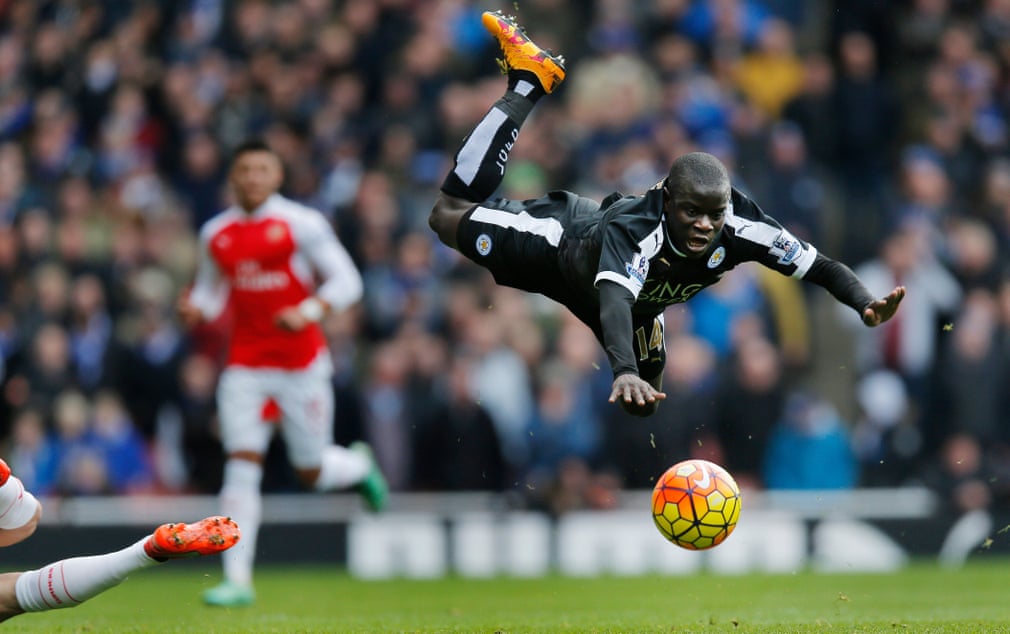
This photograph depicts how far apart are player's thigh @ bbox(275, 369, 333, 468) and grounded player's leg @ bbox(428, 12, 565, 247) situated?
243 cm

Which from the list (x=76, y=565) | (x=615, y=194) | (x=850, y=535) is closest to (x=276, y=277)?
(x=615, y=194)

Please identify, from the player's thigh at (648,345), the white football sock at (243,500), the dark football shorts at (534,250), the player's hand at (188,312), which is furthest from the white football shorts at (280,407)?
the player's thigh at (648,345)

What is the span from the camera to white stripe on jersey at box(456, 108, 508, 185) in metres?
9.55

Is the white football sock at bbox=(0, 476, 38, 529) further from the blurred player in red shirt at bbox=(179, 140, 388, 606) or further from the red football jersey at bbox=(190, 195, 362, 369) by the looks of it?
the red football jersey at bbox=(190, 195, 362, 369)

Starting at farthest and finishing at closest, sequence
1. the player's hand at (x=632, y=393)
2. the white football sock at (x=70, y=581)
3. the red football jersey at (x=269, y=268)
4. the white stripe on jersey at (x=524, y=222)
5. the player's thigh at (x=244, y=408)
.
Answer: the red football jersey at (x=269, y=268)
the player's thigh at (x=244, y=408)
the white stripe on jersey at (x=524, y=222)
the white football sock at (x=70, y=581)
the player's hand at (x=632, y=393)

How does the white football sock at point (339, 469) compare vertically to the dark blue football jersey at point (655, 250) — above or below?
below

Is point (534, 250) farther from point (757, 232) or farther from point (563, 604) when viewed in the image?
point (563, 604)

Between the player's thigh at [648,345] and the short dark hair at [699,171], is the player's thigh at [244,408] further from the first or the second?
the short dark hair at [699,171]

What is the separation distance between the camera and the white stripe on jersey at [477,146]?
955 cm

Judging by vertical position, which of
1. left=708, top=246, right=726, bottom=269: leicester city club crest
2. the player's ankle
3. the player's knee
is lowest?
the player's knee

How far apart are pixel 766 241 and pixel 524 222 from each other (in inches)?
55.3

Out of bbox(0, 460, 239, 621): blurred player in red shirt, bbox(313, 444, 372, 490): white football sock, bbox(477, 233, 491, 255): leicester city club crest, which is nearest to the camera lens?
bbox(0, 460, 239, 621): blurred player in red shirt

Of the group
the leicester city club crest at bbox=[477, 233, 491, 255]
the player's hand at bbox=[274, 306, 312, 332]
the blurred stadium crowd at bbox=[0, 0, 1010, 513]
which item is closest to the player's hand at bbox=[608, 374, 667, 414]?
the leicester city club crest at bbox=[477, 233, 491, 255]

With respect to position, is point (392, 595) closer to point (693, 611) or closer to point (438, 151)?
point (693, 611)
